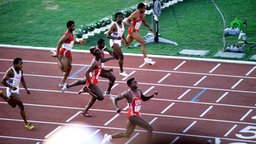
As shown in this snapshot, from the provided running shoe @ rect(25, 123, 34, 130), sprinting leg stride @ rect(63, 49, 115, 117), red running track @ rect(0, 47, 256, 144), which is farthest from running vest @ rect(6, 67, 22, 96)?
sprinting leg stride @ rect(63, 49, 115, 117)

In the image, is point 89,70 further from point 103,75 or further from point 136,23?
point 136,23

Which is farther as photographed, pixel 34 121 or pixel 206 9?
pixel 206 9

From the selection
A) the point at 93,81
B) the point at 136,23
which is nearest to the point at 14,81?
the point at 93,81

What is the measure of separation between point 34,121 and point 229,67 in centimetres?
707

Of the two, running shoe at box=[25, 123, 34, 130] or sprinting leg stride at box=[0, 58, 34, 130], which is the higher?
sprinting leg stride at box=[0, 58, 34, 130]

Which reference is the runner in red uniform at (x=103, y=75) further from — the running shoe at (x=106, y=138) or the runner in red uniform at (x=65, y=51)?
the running shoe at (x=106, y=138)

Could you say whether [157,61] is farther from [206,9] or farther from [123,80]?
[206,9]

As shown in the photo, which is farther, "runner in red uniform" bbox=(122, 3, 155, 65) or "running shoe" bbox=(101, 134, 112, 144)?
"runner in red uniform" bbox=(122, 3, 155, 65)

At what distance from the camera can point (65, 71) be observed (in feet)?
78.8

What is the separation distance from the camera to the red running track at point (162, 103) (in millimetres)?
20844

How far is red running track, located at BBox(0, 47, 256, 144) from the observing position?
821 inches

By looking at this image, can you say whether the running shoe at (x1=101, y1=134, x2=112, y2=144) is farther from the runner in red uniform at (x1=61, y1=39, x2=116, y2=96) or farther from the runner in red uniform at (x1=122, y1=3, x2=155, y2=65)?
the runner in red uniform at (x1=122, y1=3, x2=155, y2=65)

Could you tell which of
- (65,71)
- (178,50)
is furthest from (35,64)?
(178,50)

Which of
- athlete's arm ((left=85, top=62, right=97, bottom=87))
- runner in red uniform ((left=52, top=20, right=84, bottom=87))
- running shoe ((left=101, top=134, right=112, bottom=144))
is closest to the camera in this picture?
running shoe ((left=101, top=134, right=112, bottom=144))
